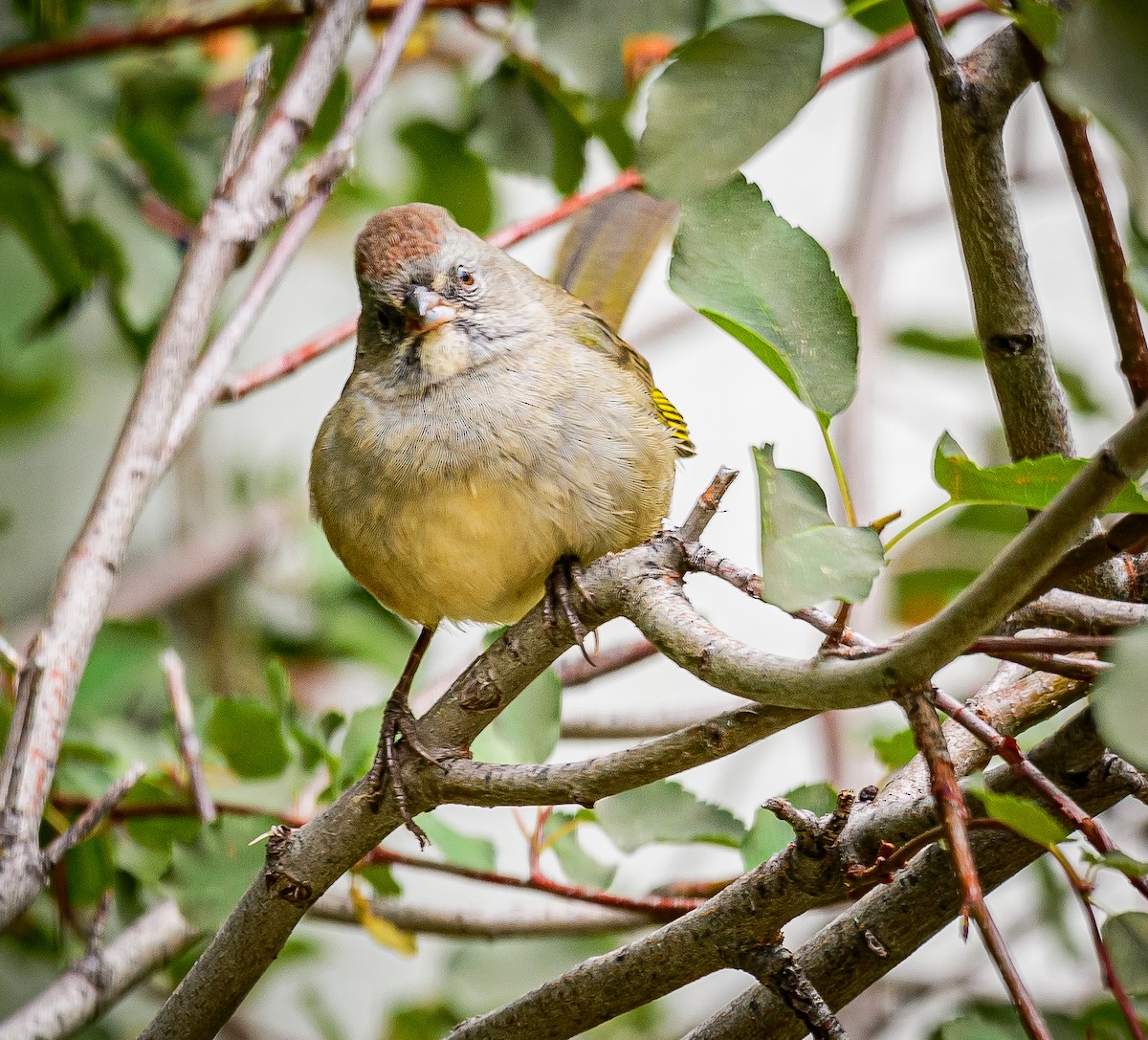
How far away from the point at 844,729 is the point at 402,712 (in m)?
1.69

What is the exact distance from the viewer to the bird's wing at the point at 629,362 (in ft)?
6.67

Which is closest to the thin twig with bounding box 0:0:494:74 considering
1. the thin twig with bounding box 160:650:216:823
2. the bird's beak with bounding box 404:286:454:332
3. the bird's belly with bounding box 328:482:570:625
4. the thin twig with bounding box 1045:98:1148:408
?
the bird's beak with bounding box 404:286:454:332

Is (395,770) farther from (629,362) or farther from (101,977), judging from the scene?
(629,362)

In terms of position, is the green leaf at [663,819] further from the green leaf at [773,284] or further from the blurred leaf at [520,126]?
the blurred leaf at [520,126]

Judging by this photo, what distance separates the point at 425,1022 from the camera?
2.46m

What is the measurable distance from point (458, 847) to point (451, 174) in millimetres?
1417

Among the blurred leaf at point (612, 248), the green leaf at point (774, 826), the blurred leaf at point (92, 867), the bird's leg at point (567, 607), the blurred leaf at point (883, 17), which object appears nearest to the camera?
the bird's leg at point (567, 607)

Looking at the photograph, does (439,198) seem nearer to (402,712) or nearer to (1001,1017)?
(402,712)

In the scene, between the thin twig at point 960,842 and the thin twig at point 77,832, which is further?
the thin twig at point 77,832

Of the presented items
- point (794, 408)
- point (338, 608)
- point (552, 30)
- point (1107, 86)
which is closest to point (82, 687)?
point (338, 608)

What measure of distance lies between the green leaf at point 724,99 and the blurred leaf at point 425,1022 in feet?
6.04

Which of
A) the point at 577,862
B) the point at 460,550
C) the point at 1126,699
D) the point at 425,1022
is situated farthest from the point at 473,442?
the point at 425,1022

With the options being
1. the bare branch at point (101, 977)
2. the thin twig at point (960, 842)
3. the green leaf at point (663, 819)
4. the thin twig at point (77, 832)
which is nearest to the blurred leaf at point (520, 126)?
the green leaf at point (663, 819)

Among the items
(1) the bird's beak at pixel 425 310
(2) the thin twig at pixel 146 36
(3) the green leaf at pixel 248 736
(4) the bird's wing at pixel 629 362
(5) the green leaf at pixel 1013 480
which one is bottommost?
(5) the green leaf at pixel 1013 480
